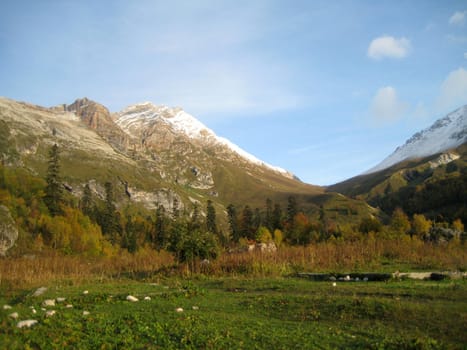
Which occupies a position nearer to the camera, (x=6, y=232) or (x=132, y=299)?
(x=132, y=299)

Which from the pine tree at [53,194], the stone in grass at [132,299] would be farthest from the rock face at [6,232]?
the stone in grass at [132,299]

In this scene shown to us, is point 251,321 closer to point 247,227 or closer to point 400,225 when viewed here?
point 400,225

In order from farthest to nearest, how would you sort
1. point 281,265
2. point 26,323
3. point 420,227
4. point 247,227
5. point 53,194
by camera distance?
point 247,227, point 53,194, point 420,227, point 281,265, point 26,323

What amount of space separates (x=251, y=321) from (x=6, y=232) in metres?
51.4

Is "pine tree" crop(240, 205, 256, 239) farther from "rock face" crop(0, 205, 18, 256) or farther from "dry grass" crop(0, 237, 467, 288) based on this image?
"dry grass" crop(0, 237, 467, 288)

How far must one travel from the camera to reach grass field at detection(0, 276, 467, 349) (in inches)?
358

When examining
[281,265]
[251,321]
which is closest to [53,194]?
[281,265]

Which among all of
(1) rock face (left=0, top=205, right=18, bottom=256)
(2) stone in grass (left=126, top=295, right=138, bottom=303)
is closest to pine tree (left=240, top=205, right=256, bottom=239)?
(1) rock face (left=0, top=205, right=18, bottom=256)

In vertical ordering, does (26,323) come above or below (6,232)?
below

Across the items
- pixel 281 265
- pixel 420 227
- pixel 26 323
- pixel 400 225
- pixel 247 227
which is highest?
pixel 400 225

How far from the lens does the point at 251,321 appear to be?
11.3 meters

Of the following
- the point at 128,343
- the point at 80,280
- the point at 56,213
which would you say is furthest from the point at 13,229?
the point at 128,343

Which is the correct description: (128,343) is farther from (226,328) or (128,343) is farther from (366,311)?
(366,311)

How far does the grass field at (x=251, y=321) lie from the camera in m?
9.10
